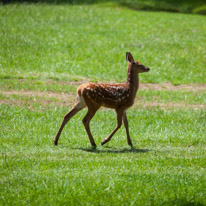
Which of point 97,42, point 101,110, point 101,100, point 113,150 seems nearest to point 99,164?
point 113,150

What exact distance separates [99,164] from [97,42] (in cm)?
1498

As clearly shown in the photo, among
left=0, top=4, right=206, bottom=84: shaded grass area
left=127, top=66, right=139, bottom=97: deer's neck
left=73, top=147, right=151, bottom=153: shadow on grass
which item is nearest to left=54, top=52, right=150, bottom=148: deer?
left=127, top=66, right=139, bottom=97: deer's neck

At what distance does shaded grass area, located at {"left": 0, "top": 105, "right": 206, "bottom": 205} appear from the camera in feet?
28.7

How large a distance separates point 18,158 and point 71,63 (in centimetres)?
1149

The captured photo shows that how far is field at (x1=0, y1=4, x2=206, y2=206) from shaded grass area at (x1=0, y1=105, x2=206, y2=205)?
0.02 metres

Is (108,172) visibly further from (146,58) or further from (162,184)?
(146,58)

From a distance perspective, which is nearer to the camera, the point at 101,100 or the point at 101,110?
the point at 101,100

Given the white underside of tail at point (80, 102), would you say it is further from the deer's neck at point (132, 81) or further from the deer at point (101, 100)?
the deer's neck at point (132, 81)

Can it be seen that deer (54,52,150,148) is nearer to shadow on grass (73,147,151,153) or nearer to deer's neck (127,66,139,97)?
deer's neck (127,66,139,97)

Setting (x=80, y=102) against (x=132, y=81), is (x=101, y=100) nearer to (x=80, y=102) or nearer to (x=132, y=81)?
(x=80, y=102)

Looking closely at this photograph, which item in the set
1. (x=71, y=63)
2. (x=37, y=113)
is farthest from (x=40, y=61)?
(x=37, y=113)

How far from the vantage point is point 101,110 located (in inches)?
619

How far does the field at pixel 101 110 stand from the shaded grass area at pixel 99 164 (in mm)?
20

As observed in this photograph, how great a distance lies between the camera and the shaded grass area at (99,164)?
8.75 meters
